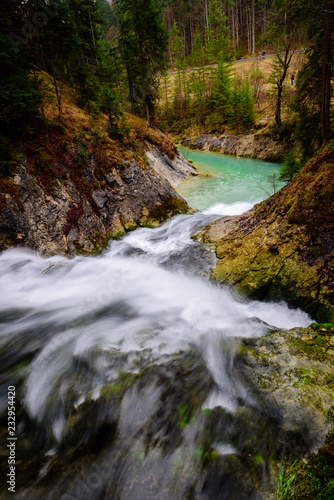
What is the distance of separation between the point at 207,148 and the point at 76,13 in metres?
Result: 22.7

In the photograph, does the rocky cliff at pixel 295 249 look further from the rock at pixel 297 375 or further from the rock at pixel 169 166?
the rock at pixel 169 166

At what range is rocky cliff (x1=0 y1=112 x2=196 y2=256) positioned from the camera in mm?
6250

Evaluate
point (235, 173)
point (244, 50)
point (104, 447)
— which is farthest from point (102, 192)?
point (244, 50)

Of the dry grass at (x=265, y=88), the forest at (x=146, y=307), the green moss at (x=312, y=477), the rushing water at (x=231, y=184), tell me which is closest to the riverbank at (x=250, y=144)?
the rushing water at (x=231, y=184)

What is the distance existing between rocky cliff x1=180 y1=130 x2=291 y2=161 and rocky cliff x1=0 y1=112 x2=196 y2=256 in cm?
1707

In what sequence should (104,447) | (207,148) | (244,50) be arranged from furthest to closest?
(244,50) < (207,148) < (104,447)

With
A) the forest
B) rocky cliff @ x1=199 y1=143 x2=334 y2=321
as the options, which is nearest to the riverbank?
the forest

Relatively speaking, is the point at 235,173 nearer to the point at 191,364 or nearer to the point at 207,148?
the point at 207,148

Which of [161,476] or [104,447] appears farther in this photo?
[104,447]

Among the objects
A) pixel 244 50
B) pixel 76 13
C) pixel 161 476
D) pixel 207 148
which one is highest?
pixel 244 50

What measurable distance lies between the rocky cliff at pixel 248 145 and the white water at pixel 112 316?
20.7 meters

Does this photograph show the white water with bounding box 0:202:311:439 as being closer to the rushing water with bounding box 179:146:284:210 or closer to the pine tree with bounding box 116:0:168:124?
the rushing water with bounding box 179:146:284:210

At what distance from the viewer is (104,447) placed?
2.61 m

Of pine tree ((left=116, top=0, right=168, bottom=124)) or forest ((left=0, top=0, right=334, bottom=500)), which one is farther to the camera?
pine tree ((left=116, top=0, right=168, bottom=124))
